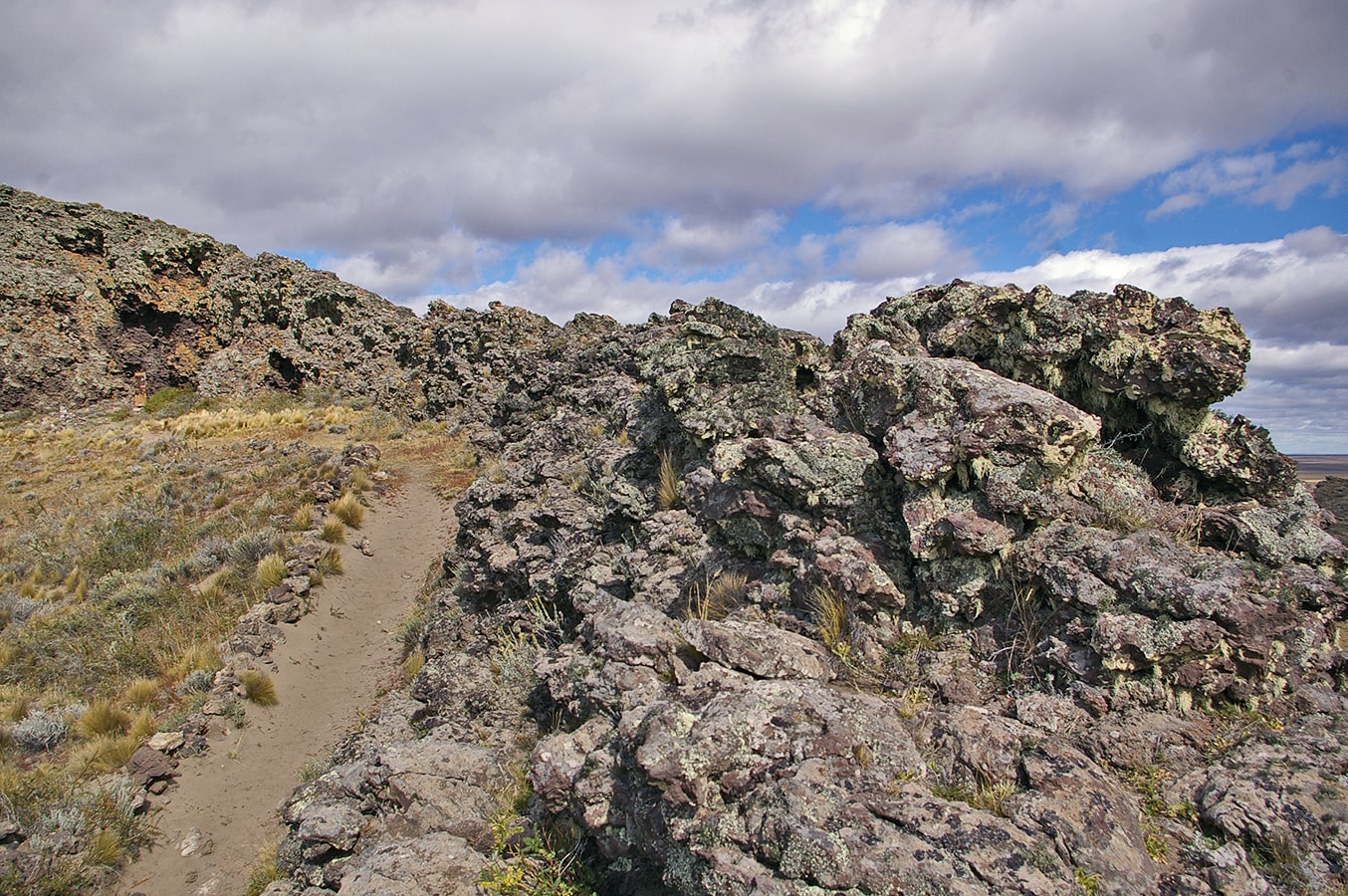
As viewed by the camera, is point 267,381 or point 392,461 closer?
point 392,461

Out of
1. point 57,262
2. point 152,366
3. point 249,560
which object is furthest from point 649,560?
point 57,262

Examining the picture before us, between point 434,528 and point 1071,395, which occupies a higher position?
point 1071,395

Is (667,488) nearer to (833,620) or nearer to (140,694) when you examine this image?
(833,620)

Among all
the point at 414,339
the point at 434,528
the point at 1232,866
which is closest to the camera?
the point at 1232,866

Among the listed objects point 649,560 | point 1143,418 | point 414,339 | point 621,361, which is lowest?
point 649,560

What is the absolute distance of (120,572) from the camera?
42.1 ft

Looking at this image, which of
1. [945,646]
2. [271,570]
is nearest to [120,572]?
[271,570]

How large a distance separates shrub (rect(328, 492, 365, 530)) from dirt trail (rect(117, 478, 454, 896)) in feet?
0.87

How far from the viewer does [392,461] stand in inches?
784

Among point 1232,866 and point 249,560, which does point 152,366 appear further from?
point 1232,866

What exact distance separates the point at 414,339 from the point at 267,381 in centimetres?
665

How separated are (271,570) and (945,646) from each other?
38.9 ft

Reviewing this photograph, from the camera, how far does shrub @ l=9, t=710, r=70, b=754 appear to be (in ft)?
27.1

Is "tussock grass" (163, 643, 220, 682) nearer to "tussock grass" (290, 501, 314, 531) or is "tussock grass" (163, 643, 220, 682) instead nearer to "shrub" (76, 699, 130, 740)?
"shrub" (76, 699, 130, 740)
